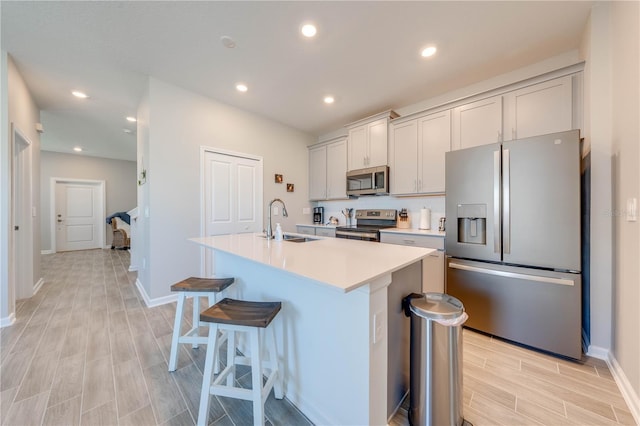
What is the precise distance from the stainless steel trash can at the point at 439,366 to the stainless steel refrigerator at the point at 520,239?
1.15 m

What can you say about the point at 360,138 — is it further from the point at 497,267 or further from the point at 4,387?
the point at 4,387

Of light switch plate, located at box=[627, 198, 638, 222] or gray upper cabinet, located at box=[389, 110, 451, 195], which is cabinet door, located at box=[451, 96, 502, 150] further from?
light switch plate, located at box=[627, 198, 638, 222]

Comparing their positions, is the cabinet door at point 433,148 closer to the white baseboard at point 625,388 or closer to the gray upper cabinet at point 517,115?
the gray upper cabinet at point 517,115

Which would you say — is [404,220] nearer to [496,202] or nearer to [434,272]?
[434,272]

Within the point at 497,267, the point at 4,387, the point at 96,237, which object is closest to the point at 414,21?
the point at 497,267

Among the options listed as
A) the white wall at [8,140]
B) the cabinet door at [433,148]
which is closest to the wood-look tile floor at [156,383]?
the white wall at [8,140]

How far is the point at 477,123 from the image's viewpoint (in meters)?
2.66

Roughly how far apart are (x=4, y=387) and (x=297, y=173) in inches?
152

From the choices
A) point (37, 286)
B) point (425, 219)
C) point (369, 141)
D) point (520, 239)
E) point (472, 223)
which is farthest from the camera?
point (369, 141)

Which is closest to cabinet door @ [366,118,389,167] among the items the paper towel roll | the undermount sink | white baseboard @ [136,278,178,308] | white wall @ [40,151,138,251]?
the paper towel roll

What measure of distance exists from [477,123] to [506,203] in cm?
116

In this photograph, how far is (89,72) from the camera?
2.75 metres

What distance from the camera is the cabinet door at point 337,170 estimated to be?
159 inches

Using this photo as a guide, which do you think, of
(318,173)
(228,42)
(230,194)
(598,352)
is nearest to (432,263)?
(598,352)
